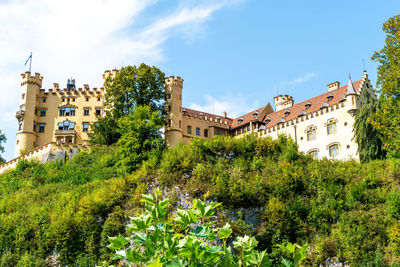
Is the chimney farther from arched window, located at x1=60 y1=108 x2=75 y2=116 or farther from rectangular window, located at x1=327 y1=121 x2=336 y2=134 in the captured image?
arched window, located at x1=60 y1=108 x2=75 y2=116

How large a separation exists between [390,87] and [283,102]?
97.0 ft

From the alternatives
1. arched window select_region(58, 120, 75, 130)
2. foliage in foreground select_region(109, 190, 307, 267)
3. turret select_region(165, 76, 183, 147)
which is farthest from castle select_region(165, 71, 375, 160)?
foliage in foreground select_region(109, 190, 307, 267)

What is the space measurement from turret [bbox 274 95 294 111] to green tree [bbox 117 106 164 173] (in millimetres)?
20628

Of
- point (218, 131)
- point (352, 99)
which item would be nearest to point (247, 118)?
point (218, 131)

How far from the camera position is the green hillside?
91.6 ft

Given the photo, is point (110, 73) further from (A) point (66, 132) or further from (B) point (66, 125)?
(A) point (66, 132)

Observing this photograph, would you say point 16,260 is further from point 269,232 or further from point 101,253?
point 269,232

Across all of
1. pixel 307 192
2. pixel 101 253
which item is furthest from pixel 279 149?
pixel 101 253

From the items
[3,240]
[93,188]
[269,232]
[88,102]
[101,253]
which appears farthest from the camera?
[88,102]

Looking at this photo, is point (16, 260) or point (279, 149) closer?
point (16, 260)

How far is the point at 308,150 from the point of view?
48500 mm

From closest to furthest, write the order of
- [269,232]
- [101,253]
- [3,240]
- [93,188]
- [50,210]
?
[269,232], [101,253], [3,240], [50,210], [93,188]

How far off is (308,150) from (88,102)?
2975 cm

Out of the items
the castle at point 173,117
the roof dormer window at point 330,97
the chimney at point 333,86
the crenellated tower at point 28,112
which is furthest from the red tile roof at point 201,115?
the crenellated tower at point 28,112
